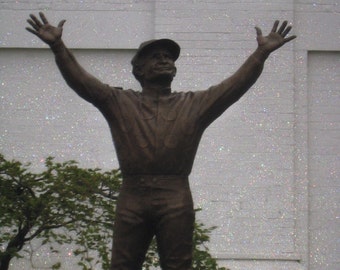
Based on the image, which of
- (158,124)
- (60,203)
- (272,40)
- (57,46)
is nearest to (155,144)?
(158,124)

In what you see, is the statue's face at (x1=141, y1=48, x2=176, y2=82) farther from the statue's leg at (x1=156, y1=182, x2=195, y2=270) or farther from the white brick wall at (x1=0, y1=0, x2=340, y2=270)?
the white brick wall at (x1=0, y1=0, x2=340, y2=270)

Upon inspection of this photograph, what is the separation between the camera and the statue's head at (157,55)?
6.63 m

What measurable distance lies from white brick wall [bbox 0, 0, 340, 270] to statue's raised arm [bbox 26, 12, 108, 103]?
541 centimetres

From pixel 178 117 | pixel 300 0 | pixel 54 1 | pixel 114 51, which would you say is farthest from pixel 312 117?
pixel 178 117

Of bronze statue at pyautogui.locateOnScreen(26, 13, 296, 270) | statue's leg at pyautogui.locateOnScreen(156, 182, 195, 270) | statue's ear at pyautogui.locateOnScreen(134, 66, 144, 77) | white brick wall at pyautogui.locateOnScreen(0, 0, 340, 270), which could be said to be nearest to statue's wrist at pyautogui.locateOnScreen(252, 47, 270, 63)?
bronze statue at pyautogui.locateOnScreen(26, 13, 296, 270)

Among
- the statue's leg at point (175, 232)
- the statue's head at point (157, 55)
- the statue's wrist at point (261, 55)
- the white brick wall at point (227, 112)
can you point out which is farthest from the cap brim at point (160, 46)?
the white brick wall at point (227, 112)

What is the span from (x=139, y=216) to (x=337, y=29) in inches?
246

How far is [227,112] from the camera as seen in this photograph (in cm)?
1192

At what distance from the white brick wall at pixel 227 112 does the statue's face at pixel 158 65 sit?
5.24 metres

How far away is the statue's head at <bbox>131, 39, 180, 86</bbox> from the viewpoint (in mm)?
6633

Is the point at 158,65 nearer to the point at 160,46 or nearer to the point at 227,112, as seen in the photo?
the point at 160,46

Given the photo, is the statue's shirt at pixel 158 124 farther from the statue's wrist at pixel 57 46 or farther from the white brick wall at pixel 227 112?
the white brick wall at pixel 227 112

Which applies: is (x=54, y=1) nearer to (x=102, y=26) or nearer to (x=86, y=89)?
(x=102, y=26)

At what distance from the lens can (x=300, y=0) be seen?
40.3 feet
